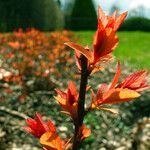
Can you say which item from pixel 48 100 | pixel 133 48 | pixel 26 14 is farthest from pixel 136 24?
pixel 48 100

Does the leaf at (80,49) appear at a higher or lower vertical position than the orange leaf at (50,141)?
higher

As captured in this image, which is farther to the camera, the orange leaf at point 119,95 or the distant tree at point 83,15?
the distant tree at point 83,15

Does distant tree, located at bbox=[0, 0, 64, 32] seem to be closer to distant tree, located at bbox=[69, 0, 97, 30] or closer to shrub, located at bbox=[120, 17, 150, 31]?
distant tree, located at bbox=[69, 0, 97, 30]

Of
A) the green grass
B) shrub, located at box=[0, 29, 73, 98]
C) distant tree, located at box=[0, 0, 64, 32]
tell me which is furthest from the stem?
distant tree, located at box=[0, 0, 64, 32]

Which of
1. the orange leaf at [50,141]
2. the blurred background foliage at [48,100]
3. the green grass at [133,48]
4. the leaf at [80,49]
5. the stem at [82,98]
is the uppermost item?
the leaf at [80,49]

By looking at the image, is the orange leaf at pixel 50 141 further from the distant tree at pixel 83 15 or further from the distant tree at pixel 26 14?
the distant tree at pixel 83 15

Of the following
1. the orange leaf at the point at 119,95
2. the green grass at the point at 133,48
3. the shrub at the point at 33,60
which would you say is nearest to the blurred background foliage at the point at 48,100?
the shrub at the point at 33,60

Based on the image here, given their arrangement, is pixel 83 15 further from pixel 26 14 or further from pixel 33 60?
pixel 33 60
